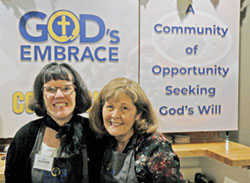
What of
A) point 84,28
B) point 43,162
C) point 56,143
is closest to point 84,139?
point 56,143

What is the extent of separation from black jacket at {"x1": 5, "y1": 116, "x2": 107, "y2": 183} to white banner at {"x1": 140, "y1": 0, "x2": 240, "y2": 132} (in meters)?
1.31

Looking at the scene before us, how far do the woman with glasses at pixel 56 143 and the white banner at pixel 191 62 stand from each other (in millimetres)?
1319

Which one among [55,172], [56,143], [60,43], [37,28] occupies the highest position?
[37,28]

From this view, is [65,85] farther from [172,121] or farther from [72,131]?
[172,121]

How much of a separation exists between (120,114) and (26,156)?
1.98 ft

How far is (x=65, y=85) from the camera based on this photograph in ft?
5.49

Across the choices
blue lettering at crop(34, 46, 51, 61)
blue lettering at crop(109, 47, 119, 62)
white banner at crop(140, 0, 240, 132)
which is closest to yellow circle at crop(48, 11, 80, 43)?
blue lettering at crop(34, 46, 51, 61)

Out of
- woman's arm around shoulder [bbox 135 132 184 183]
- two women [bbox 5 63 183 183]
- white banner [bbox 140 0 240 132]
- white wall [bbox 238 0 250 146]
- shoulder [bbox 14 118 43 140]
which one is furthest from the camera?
white wall [bbox 238 0 250 146]

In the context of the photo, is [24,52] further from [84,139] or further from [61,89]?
[84,139]

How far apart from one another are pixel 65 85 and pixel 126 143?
489 millimetres

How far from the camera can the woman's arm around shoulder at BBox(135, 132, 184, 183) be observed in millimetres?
1484

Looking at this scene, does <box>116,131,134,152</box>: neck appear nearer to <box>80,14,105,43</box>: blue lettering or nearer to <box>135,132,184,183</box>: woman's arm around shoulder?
<box>135,132,184,183</box>: woman's arm around shoulder

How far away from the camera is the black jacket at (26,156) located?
1.67 metres

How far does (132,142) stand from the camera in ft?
5.37
